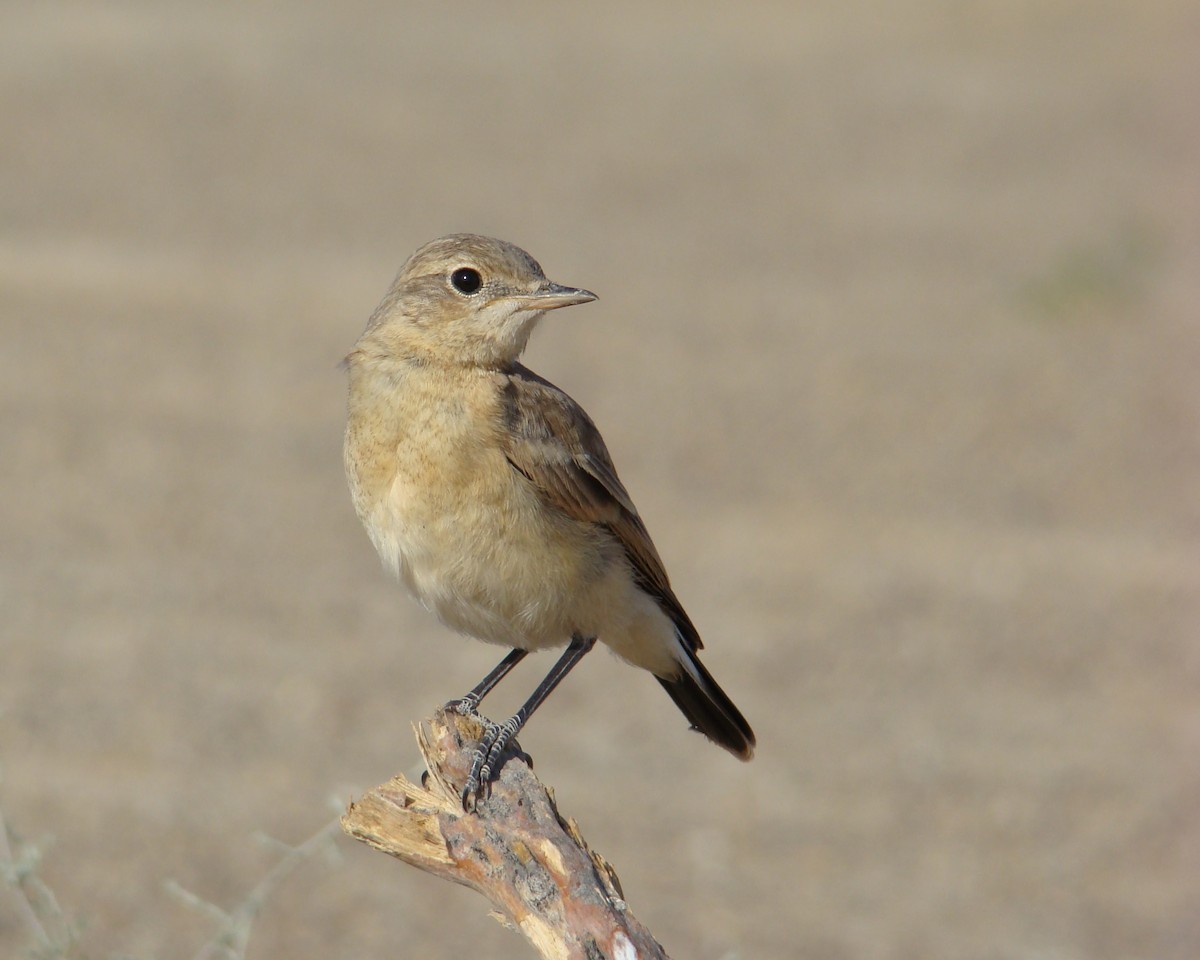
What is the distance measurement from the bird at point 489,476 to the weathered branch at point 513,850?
29cm

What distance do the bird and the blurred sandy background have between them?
220cm

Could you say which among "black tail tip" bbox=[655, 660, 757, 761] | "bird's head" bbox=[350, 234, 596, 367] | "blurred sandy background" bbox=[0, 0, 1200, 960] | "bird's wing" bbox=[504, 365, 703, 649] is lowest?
"black tail tip" bbox=[655, 660, 757, 761]

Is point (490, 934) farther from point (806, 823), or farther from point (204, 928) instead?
point (806, 823)

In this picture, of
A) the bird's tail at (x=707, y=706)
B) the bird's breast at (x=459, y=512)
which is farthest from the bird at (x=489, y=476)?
the bird's tail at (x=707, y=706)

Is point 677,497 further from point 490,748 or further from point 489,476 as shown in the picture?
point 490,748

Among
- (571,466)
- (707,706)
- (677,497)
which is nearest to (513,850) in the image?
(571,466)

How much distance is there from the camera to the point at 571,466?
5270mm

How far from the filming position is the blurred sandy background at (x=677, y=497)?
898cm

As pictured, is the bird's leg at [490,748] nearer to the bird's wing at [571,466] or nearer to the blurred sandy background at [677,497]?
the bird's wing at [571,466]

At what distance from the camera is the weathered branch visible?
13.3 ft

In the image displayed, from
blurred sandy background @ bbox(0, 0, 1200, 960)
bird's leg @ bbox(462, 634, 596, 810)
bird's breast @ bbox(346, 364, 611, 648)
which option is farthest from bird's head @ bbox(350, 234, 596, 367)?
→ blurred sandy background @ bbox(0, 0, 1200, 960)

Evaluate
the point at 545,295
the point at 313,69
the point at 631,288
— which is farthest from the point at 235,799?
the point at 313,69

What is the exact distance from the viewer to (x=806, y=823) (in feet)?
31.2

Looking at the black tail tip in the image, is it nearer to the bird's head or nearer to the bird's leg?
the bird's leg
